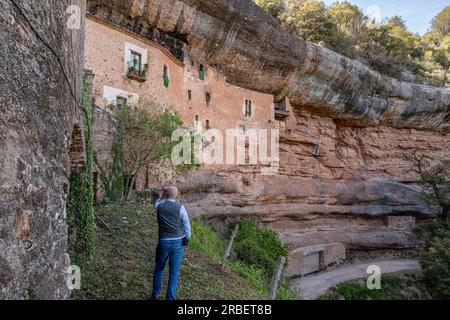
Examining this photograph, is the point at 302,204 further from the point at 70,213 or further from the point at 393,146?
the point at 70,213

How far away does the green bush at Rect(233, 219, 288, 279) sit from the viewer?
11586 millimetres

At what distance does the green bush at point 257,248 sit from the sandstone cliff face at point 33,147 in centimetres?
843

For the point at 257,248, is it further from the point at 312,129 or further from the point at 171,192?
the point at 312,129

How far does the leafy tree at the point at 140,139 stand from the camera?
10.3m

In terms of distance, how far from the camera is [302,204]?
19.0 m

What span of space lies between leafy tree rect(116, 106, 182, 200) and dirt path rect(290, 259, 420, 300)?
272 inches

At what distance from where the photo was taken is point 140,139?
34.0ft

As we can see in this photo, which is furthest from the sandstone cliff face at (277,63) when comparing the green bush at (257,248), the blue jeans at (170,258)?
the blue jeans at (170,258)

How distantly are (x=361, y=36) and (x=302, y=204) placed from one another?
19.6 metres

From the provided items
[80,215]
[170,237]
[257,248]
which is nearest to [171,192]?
[170,237]

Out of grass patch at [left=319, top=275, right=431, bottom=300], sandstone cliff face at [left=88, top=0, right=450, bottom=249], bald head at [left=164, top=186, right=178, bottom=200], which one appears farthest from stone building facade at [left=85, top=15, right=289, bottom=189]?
grass patch at [left=319, top=275, right=431, bottom=300]

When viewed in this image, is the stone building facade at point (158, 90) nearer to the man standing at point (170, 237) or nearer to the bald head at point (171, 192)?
the bald head at point (171, 192)

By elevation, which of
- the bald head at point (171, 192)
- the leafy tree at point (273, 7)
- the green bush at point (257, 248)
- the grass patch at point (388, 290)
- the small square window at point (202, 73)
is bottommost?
the grass patch at point (388, 290)

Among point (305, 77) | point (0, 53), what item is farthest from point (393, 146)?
point (0, 53)
